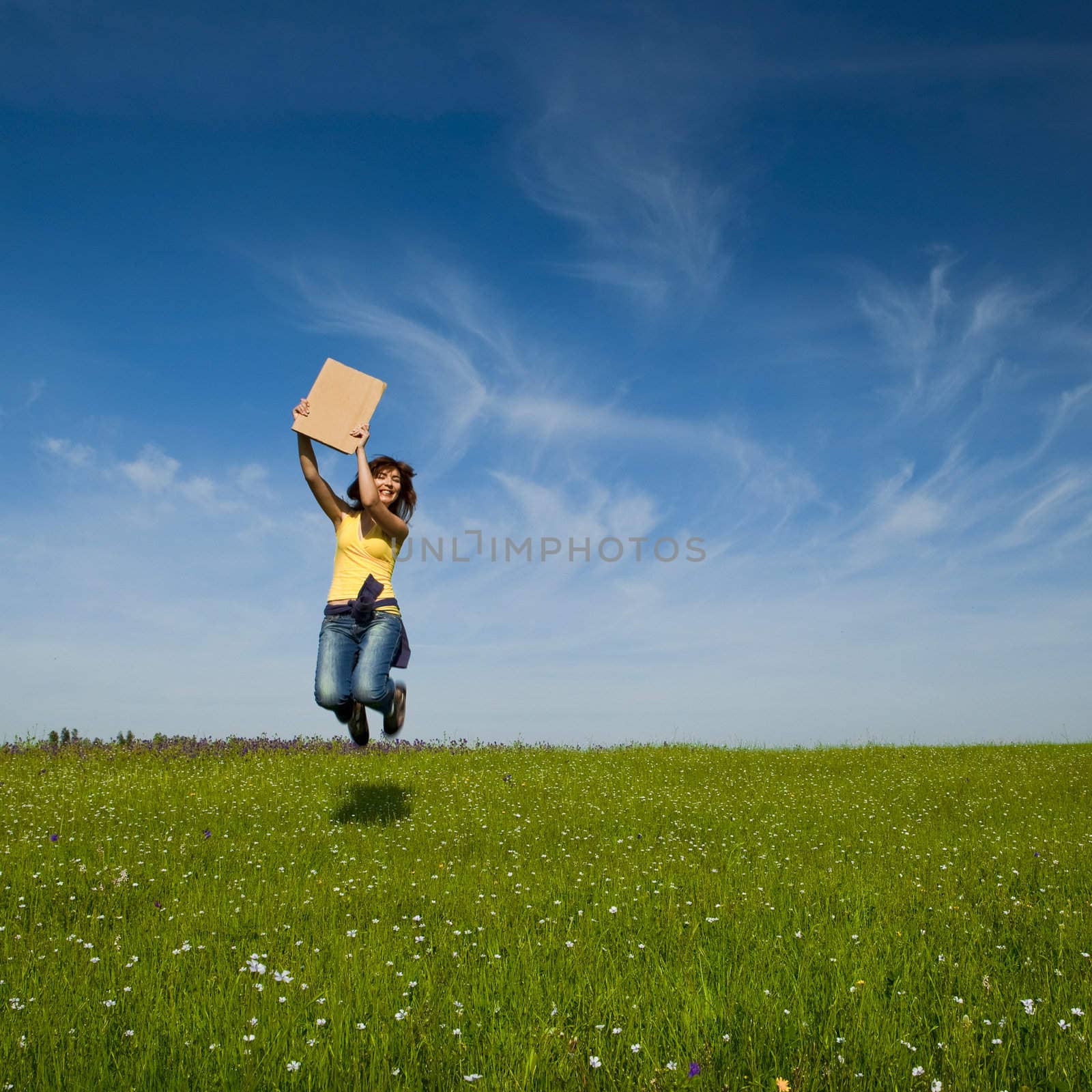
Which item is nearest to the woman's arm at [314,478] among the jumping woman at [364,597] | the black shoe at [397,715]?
the jumping woman at [364,597]

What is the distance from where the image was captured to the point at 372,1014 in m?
5.38

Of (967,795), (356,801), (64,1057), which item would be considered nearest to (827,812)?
(967,795)

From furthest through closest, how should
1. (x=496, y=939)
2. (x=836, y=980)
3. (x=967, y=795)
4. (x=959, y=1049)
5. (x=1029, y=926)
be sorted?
(x=967, y=795) < (x=1029, y=926) < (x=496, y=939) < (x=836, y=980) < (x=959, y=1049)

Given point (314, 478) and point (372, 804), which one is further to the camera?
point (372, 804)

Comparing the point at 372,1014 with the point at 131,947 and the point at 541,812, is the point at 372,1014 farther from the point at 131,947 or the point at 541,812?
the point at 541,812

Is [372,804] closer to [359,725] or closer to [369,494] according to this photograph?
[359,725]

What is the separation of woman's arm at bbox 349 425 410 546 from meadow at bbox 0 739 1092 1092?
3.81m

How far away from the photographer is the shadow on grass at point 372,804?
494 inches

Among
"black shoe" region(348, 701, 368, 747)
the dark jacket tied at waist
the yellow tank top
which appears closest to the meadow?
"black shoe" region(348, 701, 368, 747)

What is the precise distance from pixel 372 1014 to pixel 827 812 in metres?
10.1

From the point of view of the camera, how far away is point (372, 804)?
44.7 feet

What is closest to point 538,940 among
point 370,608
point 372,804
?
point 370,608

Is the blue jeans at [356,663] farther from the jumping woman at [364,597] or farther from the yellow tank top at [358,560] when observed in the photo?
the yellow tank top at [358,560]

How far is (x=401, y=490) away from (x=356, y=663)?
2150 mm
